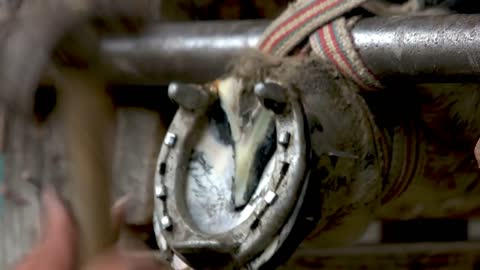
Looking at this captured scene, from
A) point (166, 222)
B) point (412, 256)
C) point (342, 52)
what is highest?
point (342, 52)

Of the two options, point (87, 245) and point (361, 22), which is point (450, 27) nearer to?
point (361, 22)

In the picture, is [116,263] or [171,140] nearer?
[116,263]

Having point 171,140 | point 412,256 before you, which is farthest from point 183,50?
point 412,256

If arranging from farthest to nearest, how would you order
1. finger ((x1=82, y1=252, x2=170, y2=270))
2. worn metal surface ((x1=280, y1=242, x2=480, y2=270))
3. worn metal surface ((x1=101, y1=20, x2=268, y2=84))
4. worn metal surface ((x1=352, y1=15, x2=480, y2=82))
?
worn metal surface ((x1=280, y1=242, x2=480, y2=270)), worn metal surface ((x1=101, y1=20, x2=268, y2=84)), worn metal surface ((x1=352, y1=15, x2=480, y2=82)), finger ((x1=82, y1=252, x2=170, y2=270))

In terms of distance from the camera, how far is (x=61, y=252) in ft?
2.20

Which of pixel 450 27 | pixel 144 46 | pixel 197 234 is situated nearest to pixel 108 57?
pixel 144 46

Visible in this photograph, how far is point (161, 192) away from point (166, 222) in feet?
0.10

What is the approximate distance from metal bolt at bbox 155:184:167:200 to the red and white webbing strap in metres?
0.14

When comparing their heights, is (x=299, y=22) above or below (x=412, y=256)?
above

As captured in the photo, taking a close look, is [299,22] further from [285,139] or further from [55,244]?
[55,244]

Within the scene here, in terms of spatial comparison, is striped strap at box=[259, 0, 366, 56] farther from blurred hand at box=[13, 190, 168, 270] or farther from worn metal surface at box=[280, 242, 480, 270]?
worn metal surface at box=[280, 242, 480, 270]

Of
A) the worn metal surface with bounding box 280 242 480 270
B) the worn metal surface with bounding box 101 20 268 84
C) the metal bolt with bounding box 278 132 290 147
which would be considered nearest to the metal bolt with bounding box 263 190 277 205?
the metal bolt with bounding box 278 132 290 147

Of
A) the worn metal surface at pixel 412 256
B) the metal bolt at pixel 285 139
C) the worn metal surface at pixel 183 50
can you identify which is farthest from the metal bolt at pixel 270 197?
the worn metal surface at pixel 412 256

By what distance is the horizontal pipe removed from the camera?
0.90 metres
